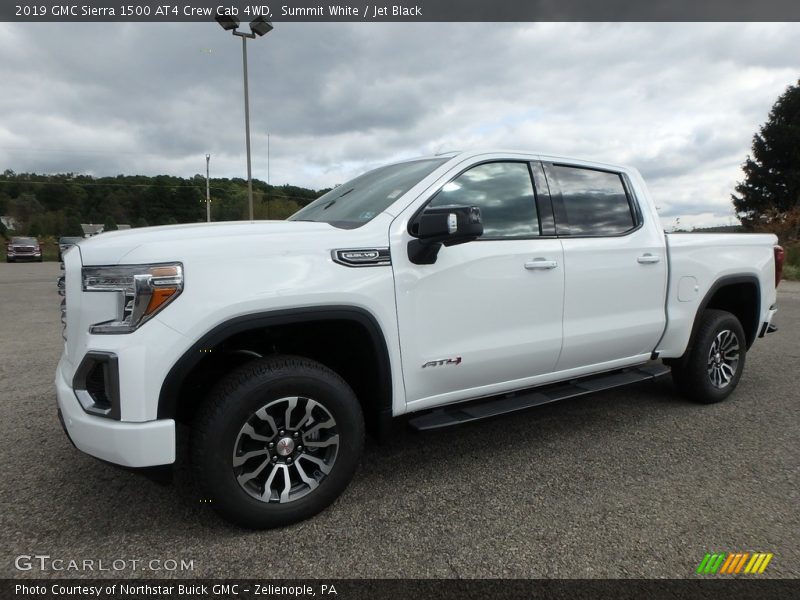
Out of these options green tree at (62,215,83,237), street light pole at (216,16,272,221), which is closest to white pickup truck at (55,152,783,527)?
street light pole at (216,16,272,221)

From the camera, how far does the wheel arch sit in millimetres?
2289

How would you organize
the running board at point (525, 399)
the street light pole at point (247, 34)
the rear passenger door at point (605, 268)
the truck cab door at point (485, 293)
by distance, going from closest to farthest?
the truck cab door at point (485, 293) → the running board at point (525, 399) → the rear passenger door at point (605, 268) → the street light pole at point (247, 34)

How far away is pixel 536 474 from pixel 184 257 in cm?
224

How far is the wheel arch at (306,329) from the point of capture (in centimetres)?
229

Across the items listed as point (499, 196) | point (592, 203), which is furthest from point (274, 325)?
point (592, 203)

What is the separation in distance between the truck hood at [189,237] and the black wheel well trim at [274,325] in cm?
34

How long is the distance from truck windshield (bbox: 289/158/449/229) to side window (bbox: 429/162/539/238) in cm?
20

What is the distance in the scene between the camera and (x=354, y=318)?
2621 mm

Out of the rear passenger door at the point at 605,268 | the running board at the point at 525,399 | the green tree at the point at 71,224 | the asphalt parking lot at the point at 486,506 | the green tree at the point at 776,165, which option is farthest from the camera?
the green tree at the point at 71,224

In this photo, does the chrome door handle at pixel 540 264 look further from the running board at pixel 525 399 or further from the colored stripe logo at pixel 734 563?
the colored stripe logo at pixel 734 563

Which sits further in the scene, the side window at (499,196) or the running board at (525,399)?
the side window at (499,196)

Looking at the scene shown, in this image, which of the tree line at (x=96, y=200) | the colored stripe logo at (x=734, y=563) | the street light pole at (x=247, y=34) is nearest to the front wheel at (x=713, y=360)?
the colored stripe logo at (x=734, y=563)

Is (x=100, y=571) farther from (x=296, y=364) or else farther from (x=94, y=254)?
(x=94, y=254)

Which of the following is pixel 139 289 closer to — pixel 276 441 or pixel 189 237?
pixel 189 237
